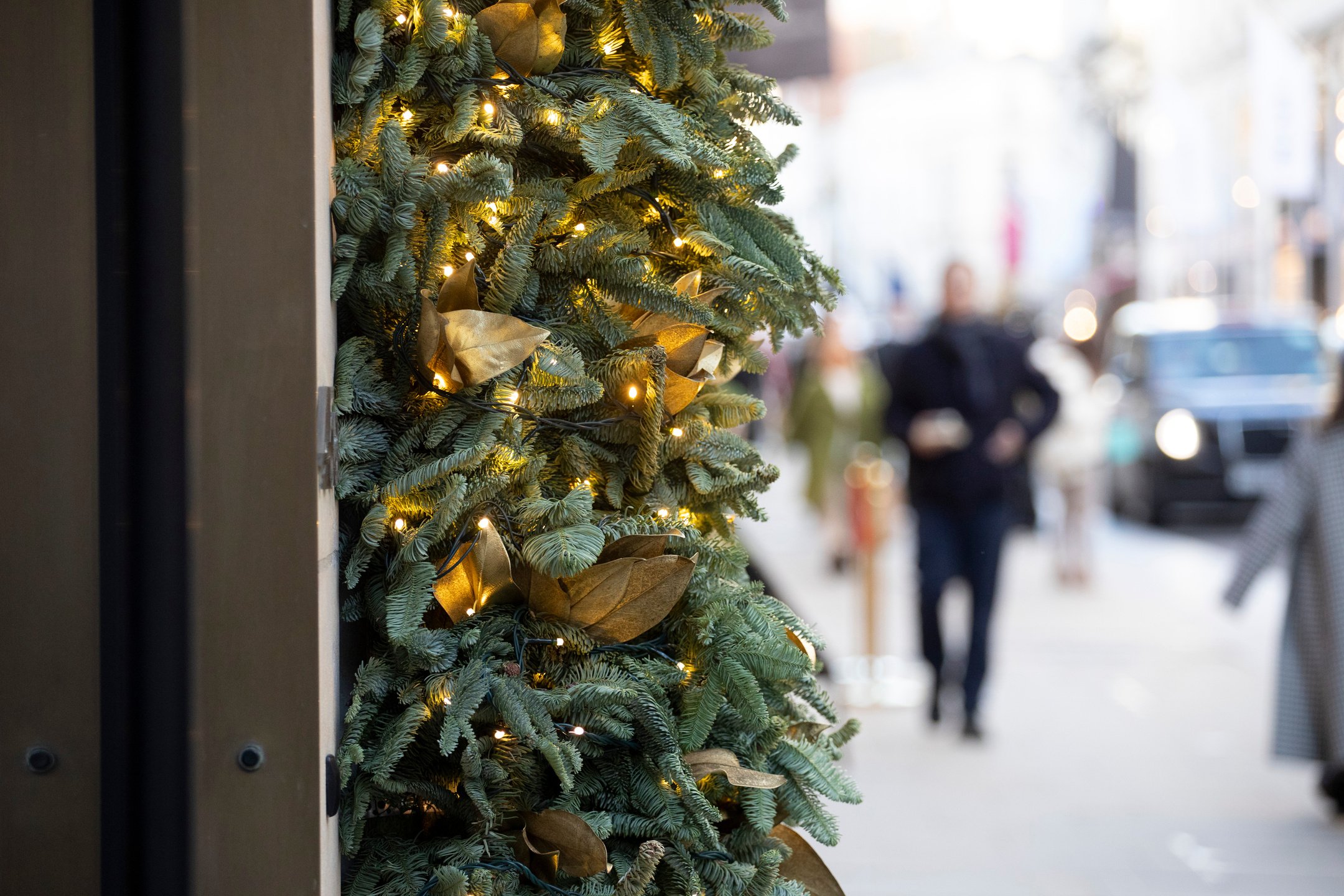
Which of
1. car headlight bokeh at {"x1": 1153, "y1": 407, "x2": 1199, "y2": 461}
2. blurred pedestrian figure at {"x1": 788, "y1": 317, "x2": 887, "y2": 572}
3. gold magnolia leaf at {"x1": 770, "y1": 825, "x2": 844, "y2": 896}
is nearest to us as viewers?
gold magnolia leaf at {"x1": 770, "y1": 825, "x2": 844, "y2": 896}

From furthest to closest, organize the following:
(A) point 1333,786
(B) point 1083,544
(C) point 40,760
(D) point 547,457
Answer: (B) point 1083,544 < (A) point 1333,786 < (D) point 547,457 < (C) point 40,760

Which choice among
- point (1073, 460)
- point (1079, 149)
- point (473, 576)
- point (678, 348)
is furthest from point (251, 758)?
point (1079, 149)

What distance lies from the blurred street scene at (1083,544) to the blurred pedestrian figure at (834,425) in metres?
0.02

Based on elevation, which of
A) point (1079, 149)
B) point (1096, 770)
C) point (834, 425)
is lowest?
point (1096, 770)

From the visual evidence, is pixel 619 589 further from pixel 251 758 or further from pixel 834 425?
pixel 834 425

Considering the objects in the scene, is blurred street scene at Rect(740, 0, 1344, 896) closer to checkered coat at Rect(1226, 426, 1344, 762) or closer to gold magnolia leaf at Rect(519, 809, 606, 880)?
checkered coat at Rect(1226, 426, 1344, 762)

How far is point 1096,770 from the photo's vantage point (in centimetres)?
539

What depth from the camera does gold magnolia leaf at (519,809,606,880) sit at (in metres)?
1.65

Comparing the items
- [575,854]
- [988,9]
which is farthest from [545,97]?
[988,9]

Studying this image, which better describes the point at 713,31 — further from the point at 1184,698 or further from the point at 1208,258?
the point at 1208,258

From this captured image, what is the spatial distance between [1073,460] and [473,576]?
828 centimetres

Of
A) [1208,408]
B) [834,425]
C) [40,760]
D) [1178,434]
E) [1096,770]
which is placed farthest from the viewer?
[1178,434]

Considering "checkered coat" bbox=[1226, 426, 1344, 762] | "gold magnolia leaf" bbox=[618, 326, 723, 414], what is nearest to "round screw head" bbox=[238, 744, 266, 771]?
"gold magnolia leaf" bbox=[618, 326, 723, 414]

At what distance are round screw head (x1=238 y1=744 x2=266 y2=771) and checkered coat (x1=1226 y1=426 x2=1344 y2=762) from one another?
4.19 m
